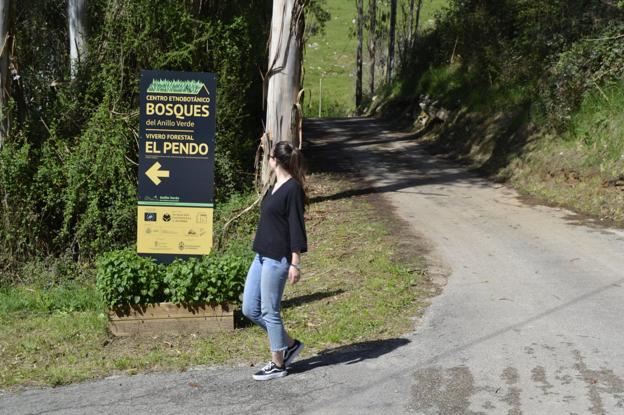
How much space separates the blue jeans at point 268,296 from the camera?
20.3 ft

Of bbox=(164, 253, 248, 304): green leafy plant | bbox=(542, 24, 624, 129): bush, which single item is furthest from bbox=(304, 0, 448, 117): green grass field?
bbox=(164, 253, 248, 304): green leafy plant

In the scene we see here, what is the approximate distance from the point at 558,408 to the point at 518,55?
58.2 feet

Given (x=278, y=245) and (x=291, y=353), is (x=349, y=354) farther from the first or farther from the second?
(x=278, y=245)

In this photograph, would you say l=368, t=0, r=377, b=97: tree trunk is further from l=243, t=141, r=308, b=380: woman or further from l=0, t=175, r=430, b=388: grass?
l=243, t=141, r=308, b=380: woman

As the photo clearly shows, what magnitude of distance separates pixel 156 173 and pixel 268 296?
2.54m

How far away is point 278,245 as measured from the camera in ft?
20.1

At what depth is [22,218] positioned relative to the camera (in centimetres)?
1335

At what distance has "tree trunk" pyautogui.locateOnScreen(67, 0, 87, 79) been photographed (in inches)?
602

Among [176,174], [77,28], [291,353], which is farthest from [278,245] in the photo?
[77,28]

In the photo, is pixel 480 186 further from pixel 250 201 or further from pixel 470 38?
pixel 470 38

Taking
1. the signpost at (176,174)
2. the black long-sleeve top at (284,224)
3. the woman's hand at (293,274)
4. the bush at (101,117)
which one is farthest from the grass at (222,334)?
the bush at (101,117)

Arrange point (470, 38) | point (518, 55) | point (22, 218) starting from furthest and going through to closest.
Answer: point (470, 38) < point (518, 55) < point (22, 218)

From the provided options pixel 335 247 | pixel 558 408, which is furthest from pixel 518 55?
pixel 558 408

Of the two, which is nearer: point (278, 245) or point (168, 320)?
point (278, 245)
